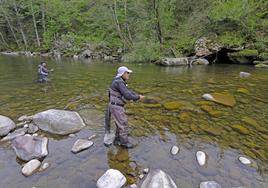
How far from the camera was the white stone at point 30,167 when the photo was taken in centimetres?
435

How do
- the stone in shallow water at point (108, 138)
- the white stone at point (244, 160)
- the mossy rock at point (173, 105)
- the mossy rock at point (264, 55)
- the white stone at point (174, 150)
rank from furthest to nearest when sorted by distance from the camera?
the mossy rock at point (264, 55) → the mossy rock at point (173, 105) → the stone in shallow water at point (108, 138) → the white stone at point (174, 150) → the white stone at point (244, 160)

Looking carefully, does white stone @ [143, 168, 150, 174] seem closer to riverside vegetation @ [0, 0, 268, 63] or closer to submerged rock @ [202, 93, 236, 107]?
submerged rock @ [202, 93, 236, 107]

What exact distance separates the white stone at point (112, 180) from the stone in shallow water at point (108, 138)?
4.71ft

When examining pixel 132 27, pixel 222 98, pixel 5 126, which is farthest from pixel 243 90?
pixel 132 27

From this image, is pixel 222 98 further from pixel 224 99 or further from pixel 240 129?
pixel 240 129

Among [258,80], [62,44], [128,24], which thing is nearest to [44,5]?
[62,44]

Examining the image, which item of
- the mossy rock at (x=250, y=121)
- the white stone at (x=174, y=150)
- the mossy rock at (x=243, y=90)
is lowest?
the white stone at (x=174, y=150)

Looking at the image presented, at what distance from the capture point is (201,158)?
4.82 metres

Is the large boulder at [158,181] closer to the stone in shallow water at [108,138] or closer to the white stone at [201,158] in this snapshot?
the white stone at [201,158]

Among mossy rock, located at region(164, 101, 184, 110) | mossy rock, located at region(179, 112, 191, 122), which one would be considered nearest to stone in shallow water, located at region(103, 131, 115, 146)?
mossy rock, located at region(179, 112, 191, 122)

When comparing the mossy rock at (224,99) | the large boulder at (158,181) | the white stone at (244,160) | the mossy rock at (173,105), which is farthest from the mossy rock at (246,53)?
the large boulder at (158,181)

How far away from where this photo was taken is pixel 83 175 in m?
4.32

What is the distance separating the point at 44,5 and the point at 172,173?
42315mm

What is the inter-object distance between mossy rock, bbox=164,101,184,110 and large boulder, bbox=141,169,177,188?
4.09m
